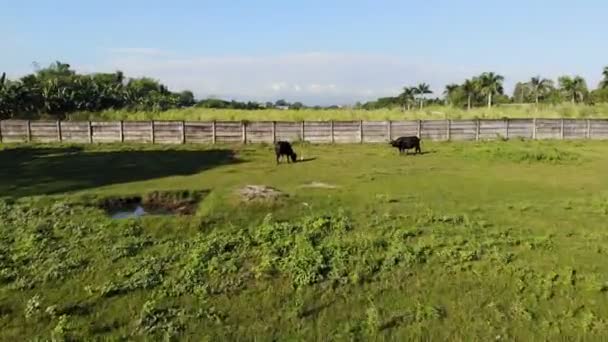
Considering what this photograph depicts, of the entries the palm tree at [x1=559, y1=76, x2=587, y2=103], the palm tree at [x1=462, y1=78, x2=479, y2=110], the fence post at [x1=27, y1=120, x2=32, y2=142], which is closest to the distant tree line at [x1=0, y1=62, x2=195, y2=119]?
the fence post at [x1=27, y1=120, x2=32, y2=142]

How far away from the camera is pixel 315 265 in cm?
895

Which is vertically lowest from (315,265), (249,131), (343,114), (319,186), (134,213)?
(315,265)

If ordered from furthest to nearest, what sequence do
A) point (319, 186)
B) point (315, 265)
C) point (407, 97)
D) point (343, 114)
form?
point (407, 97)
point (343, 114)
point (319, 186)
point (315, 265)

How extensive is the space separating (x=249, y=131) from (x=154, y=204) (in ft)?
51.8

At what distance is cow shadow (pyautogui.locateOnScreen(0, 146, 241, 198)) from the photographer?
15.5m

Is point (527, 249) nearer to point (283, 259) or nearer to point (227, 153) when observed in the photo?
point (283, 259)

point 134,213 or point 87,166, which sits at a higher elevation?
point 87,166

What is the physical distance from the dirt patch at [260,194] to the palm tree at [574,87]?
57349 millimetres

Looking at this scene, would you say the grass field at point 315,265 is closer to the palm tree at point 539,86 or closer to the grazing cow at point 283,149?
the grazing cow at point 283,149

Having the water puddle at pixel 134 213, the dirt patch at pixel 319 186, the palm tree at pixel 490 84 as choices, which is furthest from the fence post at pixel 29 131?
the palm tree at pixel 490 84

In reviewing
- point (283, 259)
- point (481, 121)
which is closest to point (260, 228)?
point (283, 259)

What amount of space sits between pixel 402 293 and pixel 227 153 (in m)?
17.3

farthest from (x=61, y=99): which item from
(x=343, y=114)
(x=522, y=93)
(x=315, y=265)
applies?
(x=522, y=93)

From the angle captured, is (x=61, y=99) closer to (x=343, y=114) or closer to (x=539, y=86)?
(x=343, y=114)
